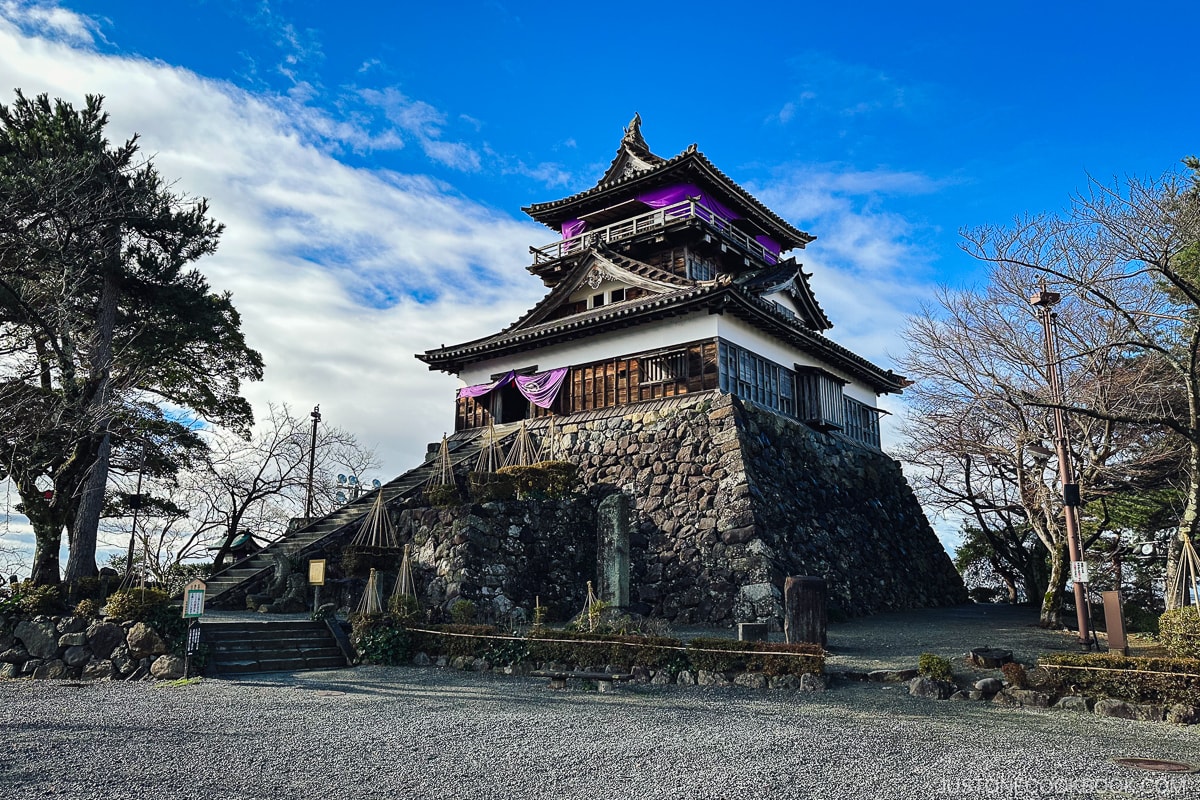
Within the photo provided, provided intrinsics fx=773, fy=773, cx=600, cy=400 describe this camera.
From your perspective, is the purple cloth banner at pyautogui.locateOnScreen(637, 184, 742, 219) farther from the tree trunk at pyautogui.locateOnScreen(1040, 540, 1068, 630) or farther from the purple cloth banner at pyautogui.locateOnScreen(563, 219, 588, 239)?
the tree trunk at pyautogui.locateOnScreen(1040, 540, 1068, 630)

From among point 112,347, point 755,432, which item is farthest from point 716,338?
point 112,347

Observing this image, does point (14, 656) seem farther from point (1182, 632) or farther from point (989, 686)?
point (1182, 632)

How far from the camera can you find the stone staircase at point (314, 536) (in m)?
18.6

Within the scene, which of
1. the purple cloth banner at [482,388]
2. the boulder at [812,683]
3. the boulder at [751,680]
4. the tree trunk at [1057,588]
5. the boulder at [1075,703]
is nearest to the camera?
the boulder at [1075,703]

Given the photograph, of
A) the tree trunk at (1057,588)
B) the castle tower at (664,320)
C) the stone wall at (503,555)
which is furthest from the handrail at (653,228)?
the tree trunk at (1057,588)

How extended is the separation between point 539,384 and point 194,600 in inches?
520

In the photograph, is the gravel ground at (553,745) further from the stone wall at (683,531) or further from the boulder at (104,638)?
the stone wall at (683,531)

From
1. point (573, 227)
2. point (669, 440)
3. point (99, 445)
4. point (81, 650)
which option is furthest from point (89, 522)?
point (573, 227)

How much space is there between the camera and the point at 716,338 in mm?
21141

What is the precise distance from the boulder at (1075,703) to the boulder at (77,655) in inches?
577

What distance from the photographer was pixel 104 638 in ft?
42.4

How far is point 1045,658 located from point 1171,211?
26.1 feet

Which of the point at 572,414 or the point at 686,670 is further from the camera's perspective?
the point at 572,414

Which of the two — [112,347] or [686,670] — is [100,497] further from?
[686,670]
